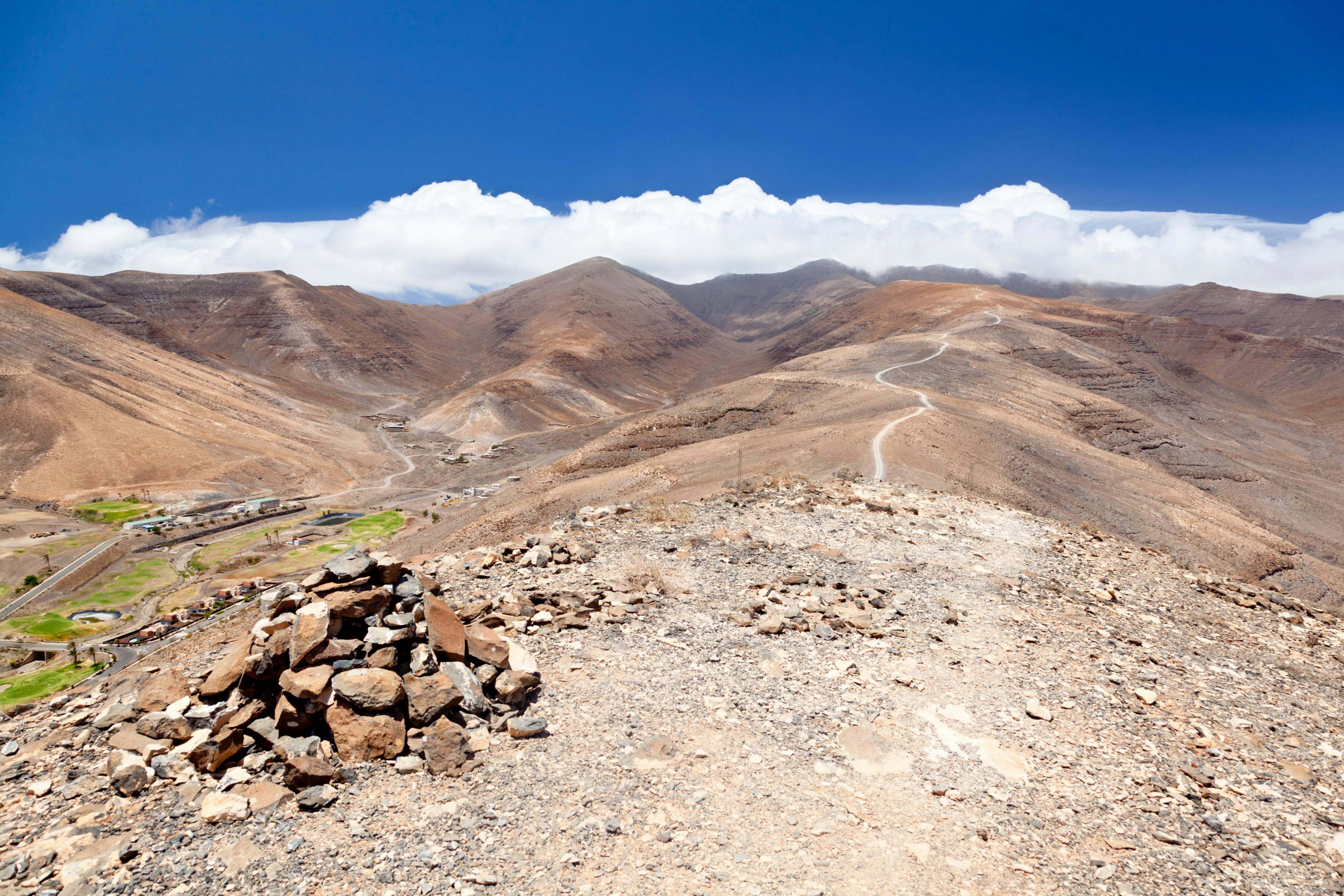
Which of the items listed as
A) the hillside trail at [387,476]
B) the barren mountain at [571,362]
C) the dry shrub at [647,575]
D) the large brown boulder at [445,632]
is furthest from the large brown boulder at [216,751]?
the barren mountain at [571,362]

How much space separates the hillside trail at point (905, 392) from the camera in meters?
23.8

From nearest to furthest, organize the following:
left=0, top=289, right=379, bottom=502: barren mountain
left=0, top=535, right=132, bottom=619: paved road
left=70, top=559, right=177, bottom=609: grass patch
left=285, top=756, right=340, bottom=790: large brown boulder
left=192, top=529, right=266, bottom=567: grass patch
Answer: left=285, top=756, right=340, bottom=790: large brown boulder, left=0, top=535, right=132, bottom=619: paved road, left=70, top=559, right=177, bottom=609: grass patch, left=192, top=529, right=266, bottom=567: grass patch, left=0, top=289, right=379, bottom=502: barren mountain

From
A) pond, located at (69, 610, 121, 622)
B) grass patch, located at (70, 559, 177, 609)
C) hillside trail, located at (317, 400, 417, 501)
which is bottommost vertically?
pond, located at (69, 610, 121, 622)

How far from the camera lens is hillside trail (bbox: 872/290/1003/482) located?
2375 cm

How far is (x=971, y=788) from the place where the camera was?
673 centimetres

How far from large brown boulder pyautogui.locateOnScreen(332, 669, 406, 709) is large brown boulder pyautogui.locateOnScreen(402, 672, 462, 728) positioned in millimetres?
153

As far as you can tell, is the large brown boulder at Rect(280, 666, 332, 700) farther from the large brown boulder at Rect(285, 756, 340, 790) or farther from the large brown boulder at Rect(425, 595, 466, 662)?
the large brown boulder at Rect(425, 595, 466, 662)

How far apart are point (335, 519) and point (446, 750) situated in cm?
5467

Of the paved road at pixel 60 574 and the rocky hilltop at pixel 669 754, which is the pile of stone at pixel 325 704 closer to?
the rocky hilltop at pixel 669 754

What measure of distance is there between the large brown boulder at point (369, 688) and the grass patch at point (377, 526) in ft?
137

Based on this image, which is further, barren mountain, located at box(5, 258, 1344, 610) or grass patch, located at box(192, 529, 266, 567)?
grass patch, located at box(192, 529, 266, 567)

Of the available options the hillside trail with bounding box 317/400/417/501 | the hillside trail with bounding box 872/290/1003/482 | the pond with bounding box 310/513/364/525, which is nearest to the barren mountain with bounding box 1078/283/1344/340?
the hillside trail with bounding box 872/290/1003/482

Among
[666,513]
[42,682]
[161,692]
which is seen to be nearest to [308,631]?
[161,692]

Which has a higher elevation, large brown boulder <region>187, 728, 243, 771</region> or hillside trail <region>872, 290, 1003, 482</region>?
hillside trail <region>872, 290, 1003, 482</region>
